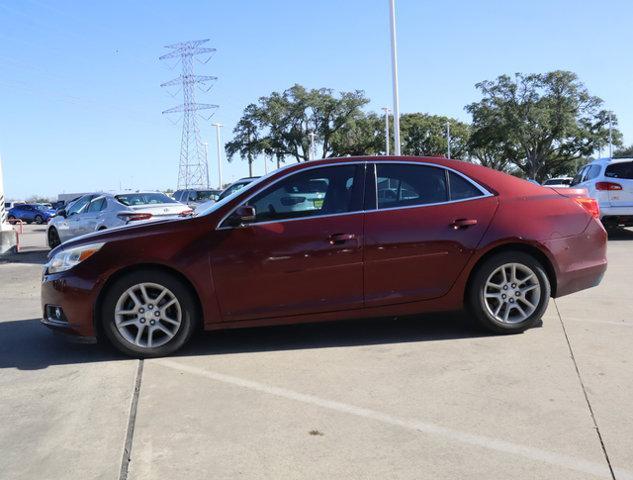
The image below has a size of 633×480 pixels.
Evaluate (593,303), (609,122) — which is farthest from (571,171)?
(593,303)

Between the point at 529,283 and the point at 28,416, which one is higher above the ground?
the point at 529,283

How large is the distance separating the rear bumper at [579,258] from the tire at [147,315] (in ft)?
10.8

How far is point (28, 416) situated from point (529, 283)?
4182 mm

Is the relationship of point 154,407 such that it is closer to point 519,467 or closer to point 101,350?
point 101,350

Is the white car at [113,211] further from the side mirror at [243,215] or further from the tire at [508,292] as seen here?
the tire at [508,292]

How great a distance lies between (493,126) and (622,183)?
4022 centimetres

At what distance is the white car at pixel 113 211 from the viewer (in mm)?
12008

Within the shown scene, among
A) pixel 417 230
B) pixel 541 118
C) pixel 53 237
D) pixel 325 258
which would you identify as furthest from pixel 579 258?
pixel 541 118

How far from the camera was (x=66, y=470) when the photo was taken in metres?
3.16

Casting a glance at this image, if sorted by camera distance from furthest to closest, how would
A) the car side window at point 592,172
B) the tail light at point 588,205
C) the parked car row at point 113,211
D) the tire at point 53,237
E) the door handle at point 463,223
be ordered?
the tire at point 53,237
the car side window at point 592,172
the parked car row at point 113,211
the tail light at point 588,205
the door handle at point 463,223

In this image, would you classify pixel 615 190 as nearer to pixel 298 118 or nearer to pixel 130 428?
pixel 130 428

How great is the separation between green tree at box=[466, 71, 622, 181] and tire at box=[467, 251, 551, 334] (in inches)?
1841

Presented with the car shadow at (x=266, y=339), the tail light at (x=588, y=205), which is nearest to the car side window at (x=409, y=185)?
the car shadow at (x=266, y=339)

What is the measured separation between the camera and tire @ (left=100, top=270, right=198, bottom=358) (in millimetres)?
4871
